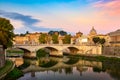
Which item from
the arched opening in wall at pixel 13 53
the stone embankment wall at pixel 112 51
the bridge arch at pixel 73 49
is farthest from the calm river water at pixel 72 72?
the bridge arch at pixel 73 49

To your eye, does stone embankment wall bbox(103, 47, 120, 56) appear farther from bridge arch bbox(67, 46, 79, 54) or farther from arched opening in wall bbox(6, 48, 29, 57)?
arched opening in wall bbox(6, 48, 29, 57)

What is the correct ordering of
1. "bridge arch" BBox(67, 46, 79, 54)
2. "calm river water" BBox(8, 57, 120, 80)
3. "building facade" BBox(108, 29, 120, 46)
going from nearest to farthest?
"calm river water" BBox(8, 57, 120, 80)
"building facade" BBox(108, 29, 120, 46)
"bridge arch" BBox(67, 46, 79, 54)

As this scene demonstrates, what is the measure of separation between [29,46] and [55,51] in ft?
34.7

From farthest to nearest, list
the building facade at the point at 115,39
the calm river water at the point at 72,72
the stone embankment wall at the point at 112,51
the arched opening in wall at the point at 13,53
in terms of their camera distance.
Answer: the building facade at the point at 115,39
the arched opening in wall at the point at 13,53
the stone embankment wall at the point at 112,51
the calm river water at the point at 72,72

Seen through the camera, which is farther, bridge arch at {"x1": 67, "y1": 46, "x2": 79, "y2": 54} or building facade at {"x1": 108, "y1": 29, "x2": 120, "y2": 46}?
bridge arch at {"x1": 67, "y1": 46, "x2": 79, "y2": 54}

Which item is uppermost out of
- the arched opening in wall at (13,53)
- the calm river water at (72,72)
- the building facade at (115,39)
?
the building facade at (115,39)

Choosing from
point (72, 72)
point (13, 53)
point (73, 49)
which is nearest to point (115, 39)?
point (73, 49)

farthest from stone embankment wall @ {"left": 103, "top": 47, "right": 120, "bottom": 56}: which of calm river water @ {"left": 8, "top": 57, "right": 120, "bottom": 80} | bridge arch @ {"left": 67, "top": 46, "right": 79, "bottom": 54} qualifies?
calm river water @ {"left": 8, "top": 57, "right": 120, "bottom": 80}

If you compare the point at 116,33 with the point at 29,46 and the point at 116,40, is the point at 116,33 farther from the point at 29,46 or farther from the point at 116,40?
the point at 29,46

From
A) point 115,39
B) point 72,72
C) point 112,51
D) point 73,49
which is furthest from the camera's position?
point 73,49

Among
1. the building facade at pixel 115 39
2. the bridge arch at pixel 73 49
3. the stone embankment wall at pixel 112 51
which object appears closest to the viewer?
the stone embankment wall at pixel 112 51

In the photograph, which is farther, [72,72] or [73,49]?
[73,49]

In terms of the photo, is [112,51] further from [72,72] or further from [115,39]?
[72,72]

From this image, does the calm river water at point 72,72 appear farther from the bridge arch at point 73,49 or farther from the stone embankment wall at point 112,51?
the bridge arch at point 73,49
